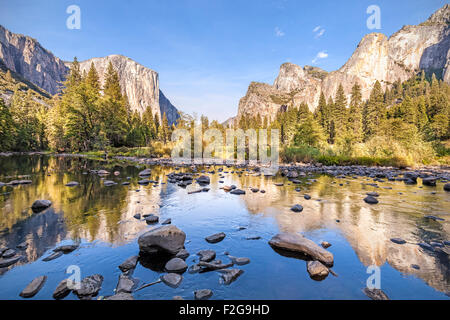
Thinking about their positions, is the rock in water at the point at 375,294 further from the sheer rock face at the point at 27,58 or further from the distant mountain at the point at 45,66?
the sheer rock face at the point at 27,58

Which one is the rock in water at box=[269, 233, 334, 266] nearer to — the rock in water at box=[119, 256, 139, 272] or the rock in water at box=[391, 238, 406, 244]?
the rock in water at box=[391, 238, 406, 244]

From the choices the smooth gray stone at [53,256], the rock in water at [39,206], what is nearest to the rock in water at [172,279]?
the smooth gray stone at [53,256]

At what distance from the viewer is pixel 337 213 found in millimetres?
6562

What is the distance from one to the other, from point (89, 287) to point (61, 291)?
31 cm

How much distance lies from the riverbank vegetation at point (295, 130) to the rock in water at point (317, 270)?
70.0ft

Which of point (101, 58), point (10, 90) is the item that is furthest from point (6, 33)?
point (10, 90)

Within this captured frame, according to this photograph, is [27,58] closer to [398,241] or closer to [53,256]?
[53,256]

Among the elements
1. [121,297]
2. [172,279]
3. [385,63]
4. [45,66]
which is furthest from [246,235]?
[45,66]

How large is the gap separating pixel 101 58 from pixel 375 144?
23201 cm

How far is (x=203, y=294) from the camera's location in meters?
2.72

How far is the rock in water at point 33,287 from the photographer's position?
2695 mm

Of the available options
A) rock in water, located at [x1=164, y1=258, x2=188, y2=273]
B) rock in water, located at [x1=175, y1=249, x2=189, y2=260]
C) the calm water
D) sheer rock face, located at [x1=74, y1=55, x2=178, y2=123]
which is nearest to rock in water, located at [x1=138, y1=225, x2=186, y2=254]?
rock in water, located at [x1=175, y1=249, x2=189, y2=260]

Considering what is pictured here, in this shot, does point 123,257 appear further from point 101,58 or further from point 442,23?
point 442,23

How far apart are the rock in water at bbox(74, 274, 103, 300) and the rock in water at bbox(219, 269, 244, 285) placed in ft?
5.61
